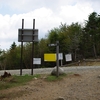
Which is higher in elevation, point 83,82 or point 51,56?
point 51,56

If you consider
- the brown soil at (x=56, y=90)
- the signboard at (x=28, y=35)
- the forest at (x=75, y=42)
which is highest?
the forest at (x=75, y=42)

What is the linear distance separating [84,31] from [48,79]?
33805mm

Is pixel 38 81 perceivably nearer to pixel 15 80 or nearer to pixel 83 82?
pixel 15 80

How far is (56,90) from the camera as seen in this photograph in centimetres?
1005

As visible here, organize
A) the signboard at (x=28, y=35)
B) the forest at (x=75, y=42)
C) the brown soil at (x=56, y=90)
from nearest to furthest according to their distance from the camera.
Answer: the brown soil at (x=56, y=90) < the signboard at (x=28, y=35) < the forest at (x=75, y=42)

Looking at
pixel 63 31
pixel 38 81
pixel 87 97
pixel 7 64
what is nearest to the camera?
pixel 87 97

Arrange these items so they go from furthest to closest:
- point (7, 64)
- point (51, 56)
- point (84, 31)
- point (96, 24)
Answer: point (7, 64) < point (84, 31) < point (96, 24) < point (51, 56)

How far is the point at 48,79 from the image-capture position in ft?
40.0

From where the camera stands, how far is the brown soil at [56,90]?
29.2ft

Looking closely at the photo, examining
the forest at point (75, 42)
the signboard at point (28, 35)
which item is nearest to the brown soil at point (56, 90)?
the signboard at point (28, 35)

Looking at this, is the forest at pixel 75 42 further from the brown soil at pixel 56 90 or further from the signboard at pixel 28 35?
the brown soil at pixel 56 90

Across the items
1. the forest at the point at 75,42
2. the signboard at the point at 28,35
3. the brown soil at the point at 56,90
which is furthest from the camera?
the forest at the point at 75,42

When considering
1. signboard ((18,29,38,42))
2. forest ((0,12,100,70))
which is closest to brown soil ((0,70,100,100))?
signboard ((18,29,38,42))

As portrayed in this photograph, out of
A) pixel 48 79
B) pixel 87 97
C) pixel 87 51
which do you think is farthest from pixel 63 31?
pixel 87 97
